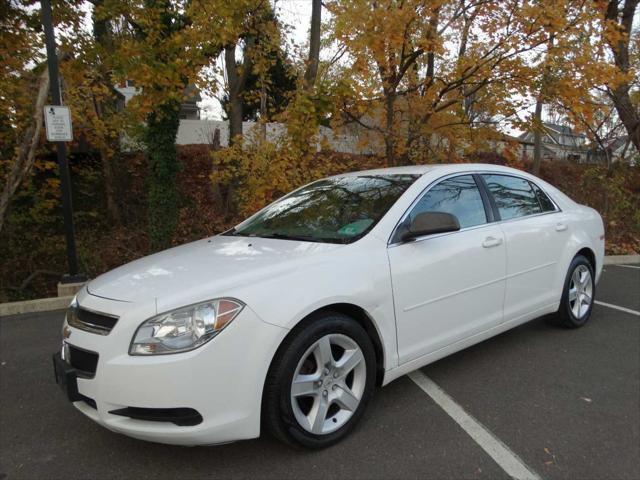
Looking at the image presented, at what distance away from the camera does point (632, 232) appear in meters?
11.2

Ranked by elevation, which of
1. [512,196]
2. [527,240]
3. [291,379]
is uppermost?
[512,196]

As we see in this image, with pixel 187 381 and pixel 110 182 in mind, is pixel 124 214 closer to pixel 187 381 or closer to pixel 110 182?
pixel 110 182

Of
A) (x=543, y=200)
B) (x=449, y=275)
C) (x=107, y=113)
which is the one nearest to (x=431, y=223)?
(x=449, y=275)

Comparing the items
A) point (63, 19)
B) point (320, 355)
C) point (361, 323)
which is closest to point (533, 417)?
point (361, 323)

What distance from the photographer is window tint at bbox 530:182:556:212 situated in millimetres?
4262

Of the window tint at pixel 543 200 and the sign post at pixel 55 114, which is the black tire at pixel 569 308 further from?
the sign post at pixel 55 114

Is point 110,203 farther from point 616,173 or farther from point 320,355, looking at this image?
point 616,173

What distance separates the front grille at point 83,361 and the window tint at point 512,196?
3010 millimetres

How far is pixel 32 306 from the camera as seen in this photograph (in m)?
5.79

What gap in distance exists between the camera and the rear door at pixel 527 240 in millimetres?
3662

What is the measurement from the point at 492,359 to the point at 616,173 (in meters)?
10.3

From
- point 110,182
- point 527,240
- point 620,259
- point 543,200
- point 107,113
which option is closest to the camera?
point 527,240

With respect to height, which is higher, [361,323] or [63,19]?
[63,19]

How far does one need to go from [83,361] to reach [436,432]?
1950 millimetres
